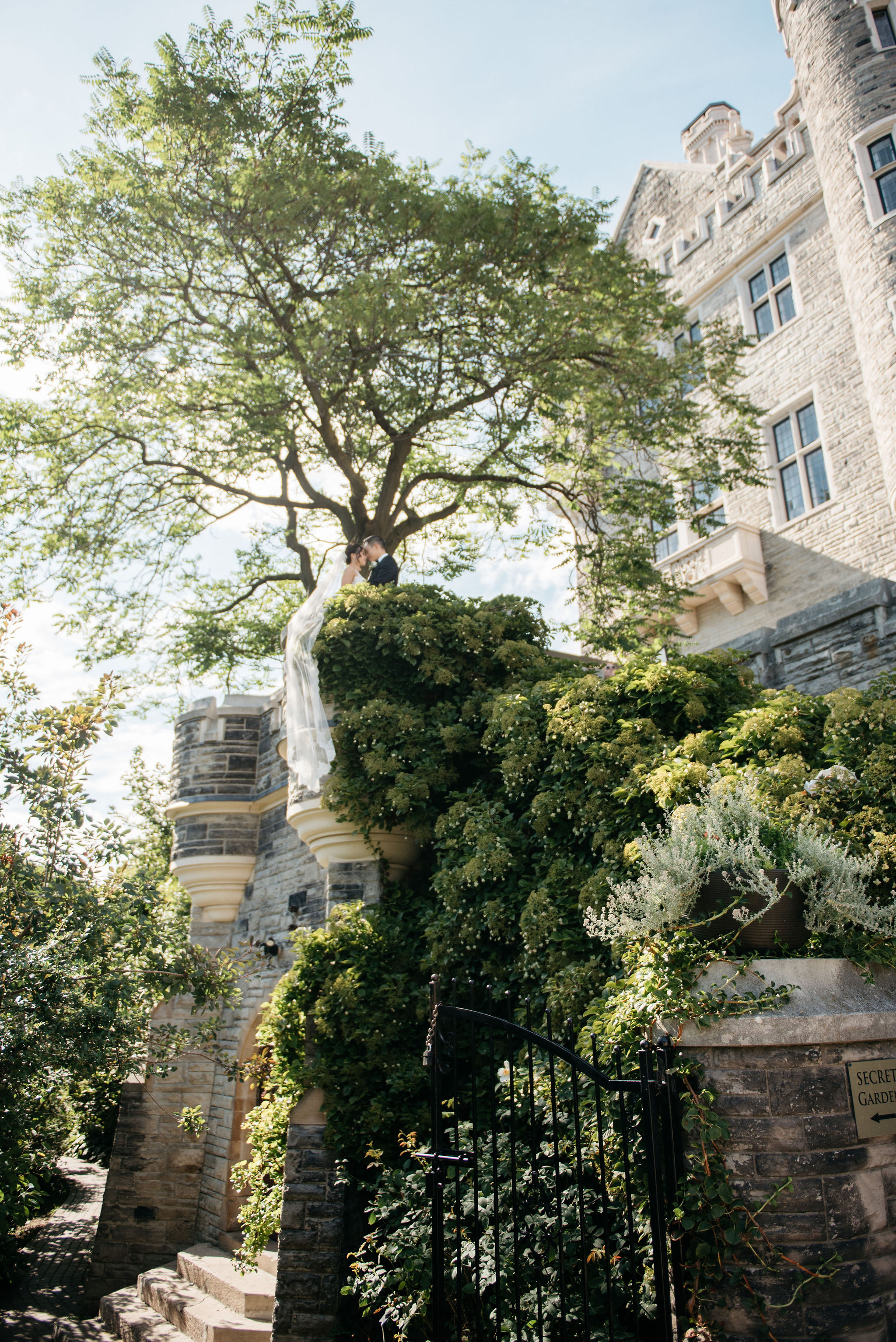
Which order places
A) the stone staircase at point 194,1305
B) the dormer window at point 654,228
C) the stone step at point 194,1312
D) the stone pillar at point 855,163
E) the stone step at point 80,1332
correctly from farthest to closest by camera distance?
the dormer window at point 654,228 < the stone pillar at point 855,163 < the stone step at point 80,1332 < the stone staircase at point 194,1305 < the stone step at point 194,1312

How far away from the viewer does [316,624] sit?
26.2 ft

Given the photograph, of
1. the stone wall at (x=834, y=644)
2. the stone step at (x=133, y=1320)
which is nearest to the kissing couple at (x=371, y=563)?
the stone wall at (x=834, y=644)

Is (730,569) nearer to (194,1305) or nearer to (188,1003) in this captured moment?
(188,1003)

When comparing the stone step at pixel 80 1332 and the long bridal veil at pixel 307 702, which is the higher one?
the long bridal veil at pixel 307 702

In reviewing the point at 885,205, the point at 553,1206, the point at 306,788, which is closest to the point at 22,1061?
the point at 306,788

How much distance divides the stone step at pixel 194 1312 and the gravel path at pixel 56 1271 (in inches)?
Answer: 53.1

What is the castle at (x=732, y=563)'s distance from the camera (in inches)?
336

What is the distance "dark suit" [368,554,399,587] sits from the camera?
8.59 m

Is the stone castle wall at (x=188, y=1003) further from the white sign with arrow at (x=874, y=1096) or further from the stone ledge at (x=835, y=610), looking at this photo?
the white sign with arrow at (x=874, y=1096)

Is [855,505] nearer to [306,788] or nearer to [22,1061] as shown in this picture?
[306,788]

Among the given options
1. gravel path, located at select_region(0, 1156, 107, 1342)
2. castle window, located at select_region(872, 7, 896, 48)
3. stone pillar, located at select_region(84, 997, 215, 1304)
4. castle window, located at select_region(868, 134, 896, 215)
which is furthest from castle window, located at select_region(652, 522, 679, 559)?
gravel path, located at select_region(0, 1156, 107, 1342)

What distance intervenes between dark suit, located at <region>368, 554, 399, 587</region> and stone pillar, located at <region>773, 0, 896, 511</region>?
848 cm

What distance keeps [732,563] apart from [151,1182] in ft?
43.0

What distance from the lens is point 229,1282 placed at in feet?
26.1
